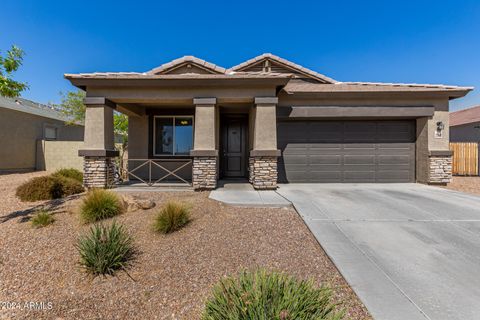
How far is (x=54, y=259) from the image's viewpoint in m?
3.52

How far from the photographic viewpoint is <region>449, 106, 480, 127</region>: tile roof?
1744cm

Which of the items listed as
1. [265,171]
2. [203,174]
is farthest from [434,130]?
[203,174]

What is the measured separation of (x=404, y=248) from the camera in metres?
3.46

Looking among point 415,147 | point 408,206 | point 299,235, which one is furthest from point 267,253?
point 415,147

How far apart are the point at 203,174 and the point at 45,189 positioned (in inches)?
187

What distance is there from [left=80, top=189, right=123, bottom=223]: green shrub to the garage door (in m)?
5.91

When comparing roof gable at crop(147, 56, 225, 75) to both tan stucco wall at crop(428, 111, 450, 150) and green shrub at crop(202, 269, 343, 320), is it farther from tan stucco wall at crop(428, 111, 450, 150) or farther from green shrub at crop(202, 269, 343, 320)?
tan stucco wall at crop(428, 111, 450, 150)

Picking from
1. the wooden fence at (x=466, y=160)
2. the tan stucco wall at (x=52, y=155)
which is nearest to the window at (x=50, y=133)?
the tan stucco wall at (x=52, y=155)

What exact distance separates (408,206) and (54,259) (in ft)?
24.4

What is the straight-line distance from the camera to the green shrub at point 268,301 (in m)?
1.73

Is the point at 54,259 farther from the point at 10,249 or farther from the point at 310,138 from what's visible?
the point at 310,138

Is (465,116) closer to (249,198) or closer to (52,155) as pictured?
(249,198)

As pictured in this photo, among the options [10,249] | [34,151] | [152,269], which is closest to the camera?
[152,269]

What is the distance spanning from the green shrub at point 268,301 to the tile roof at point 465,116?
22684 mm
